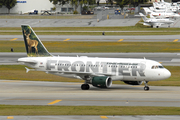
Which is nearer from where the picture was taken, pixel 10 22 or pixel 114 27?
pixel 114 27

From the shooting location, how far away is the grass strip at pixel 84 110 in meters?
26.8

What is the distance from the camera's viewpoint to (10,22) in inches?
6132

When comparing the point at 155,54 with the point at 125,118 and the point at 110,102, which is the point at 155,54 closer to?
the point at 110,102

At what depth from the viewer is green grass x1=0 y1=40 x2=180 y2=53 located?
266 ft

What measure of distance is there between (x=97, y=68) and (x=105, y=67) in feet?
3.36

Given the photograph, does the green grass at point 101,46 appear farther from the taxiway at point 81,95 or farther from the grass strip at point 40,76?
the taxiway at point 81,95

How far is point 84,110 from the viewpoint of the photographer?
28047 mm

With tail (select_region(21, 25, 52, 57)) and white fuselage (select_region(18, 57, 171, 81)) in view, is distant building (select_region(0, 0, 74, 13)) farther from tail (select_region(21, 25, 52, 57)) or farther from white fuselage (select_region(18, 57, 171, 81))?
white fuselage (select_region(18, 57, 171, 81))

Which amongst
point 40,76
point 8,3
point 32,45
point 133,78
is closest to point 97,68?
point 133,78

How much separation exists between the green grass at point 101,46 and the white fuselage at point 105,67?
120 feet

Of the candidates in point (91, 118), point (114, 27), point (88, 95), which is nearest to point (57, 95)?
point (88, 95)

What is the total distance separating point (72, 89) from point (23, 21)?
121471 mm

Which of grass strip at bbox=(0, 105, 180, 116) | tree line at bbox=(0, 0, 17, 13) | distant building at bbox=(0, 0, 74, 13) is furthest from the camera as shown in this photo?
distant building at bbox=(0, 0, 74, 13)

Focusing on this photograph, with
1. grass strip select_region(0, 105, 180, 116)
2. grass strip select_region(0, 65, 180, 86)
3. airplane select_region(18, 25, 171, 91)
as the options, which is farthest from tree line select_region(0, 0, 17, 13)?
grass strip select_region(0, 105, 180, 116)
